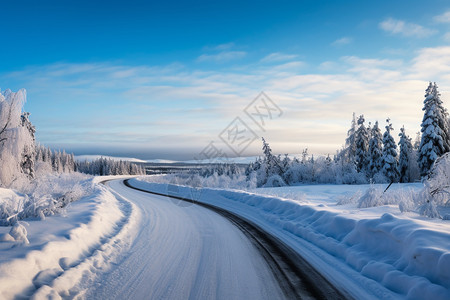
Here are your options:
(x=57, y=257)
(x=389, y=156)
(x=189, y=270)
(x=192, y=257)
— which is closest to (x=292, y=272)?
(x=189, y=270)

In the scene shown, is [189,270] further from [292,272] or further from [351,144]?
[351,144]

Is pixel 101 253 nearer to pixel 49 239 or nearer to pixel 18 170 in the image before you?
pixel 49 239

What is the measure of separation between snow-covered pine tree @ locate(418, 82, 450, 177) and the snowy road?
36.6m

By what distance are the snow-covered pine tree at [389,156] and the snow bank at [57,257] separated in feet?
149

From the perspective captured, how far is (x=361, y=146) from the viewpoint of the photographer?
51.1m

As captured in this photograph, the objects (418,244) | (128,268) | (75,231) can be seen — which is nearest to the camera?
(418,244)

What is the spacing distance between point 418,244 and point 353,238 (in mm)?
2070

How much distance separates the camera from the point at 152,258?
21.5ft

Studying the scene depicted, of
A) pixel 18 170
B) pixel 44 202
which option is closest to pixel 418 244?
pixel 44 202

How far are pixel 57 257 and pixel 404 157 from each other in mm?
54297

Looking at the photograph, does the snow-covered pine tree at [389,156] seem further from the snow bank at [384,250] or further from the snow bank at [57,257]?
the snow bank at [57,257]

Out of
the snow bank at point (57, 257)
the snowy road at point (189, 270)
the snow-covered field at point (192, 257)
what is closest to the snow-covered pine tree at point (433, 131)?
the snow-covered field at point (192, 257)

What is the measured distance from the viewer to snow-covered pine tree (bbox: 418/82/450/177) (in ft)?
113

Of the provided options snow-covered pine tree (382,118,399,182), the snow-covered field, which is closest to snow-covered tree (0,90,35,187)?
the snow-covered field
